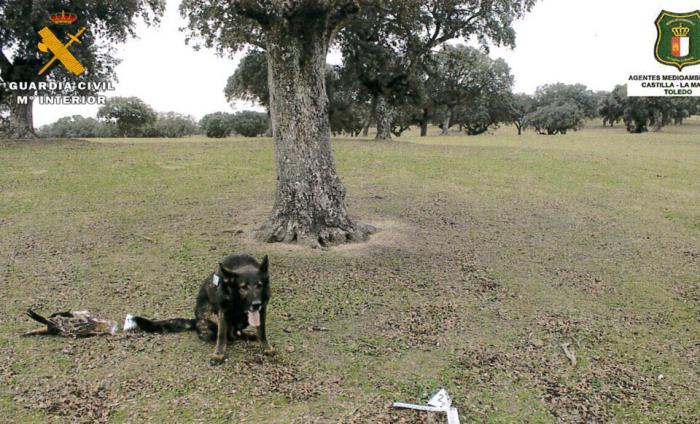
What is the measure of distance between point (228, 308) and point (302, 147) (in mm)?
4403

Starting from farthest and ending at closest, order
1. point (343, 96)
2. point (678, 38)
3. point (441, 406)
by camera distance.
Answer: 1. point (343, 96)
2. point (678, 38)
3. point (441, 406)

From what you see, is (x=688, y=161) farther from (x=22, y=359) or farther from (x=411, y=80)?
(x=22, y=359)

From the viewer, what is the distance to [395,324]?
6.09 meters

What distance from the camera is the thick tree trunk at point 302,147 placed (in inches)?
335

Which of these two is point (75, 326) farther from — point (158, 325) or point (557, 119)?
point (557, 119)

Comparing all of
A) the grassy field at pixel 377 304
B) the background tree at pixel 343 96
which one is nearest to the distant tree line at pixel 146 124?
the background tree at pixel 343 96

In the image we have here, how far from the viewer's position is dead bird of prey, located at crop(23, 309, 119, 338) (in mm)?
5586

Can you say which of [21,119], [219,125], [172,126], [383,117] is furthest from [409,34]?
[172,126]

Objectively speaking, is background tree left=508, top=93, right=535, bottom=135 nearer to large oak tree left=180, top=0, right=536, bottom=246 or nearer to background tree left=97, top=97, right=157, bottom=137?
background tree left=97, top=97, right=157, bottom=137

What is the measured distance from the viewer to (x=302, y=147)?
28.7ft

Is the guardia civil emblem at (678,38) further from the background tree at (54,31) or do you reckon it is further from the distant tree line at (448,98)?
the background tree at (54,31)

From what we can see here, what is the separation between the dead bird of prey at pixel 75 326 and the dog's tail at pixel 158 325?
0.19 m

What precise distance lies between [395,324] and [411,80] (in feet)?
75.5

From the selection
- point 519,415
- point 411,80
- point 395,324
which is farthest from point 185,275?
point 411,80
